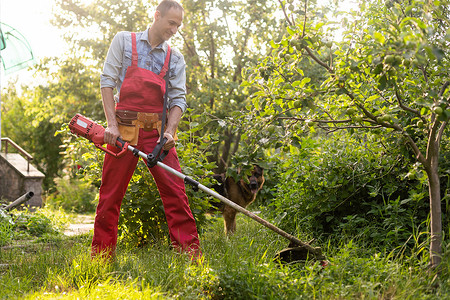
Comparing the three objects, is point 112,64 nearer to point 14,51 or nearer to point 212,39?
point 14,51

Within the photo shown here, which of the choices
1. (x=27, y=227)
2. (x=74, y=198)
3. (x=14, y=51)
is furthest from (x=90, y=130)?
(x=74, y=198)

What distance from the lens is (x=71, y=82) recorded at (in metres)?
11.1

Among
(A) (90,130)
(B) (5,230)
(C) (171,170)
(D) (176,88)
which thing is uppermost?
(D) (176,88)

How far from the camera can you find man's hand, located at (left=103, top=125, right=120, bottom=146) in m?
3.28

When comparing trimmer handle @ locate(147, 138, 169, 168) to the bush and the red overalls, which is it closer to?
the red overalls

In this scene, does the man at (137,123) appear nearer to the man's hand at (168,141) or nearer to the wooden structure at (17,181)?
the man's hand at (168,141)

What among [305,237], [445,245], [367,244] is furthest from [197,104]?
[445,245]

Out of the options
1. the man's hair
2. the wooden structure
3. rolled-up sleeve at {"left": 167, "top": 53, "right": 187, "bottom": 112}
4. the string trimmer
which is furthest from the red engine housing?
the wooden structure

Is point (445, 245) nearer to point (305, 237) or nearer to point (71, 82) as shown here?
point (305, 237)

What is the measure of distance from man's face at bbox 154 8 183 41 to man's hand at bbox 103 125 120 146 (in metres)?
0.79

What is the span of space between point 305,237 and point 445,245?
1289mm

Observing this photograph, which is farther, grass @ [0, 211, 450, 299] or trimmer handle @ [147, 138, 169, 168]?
trimmer handle @ [147, 138, 169, 168]

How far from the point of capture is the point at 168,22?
11.0ft

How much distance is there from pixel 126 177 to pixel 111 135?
38cm
